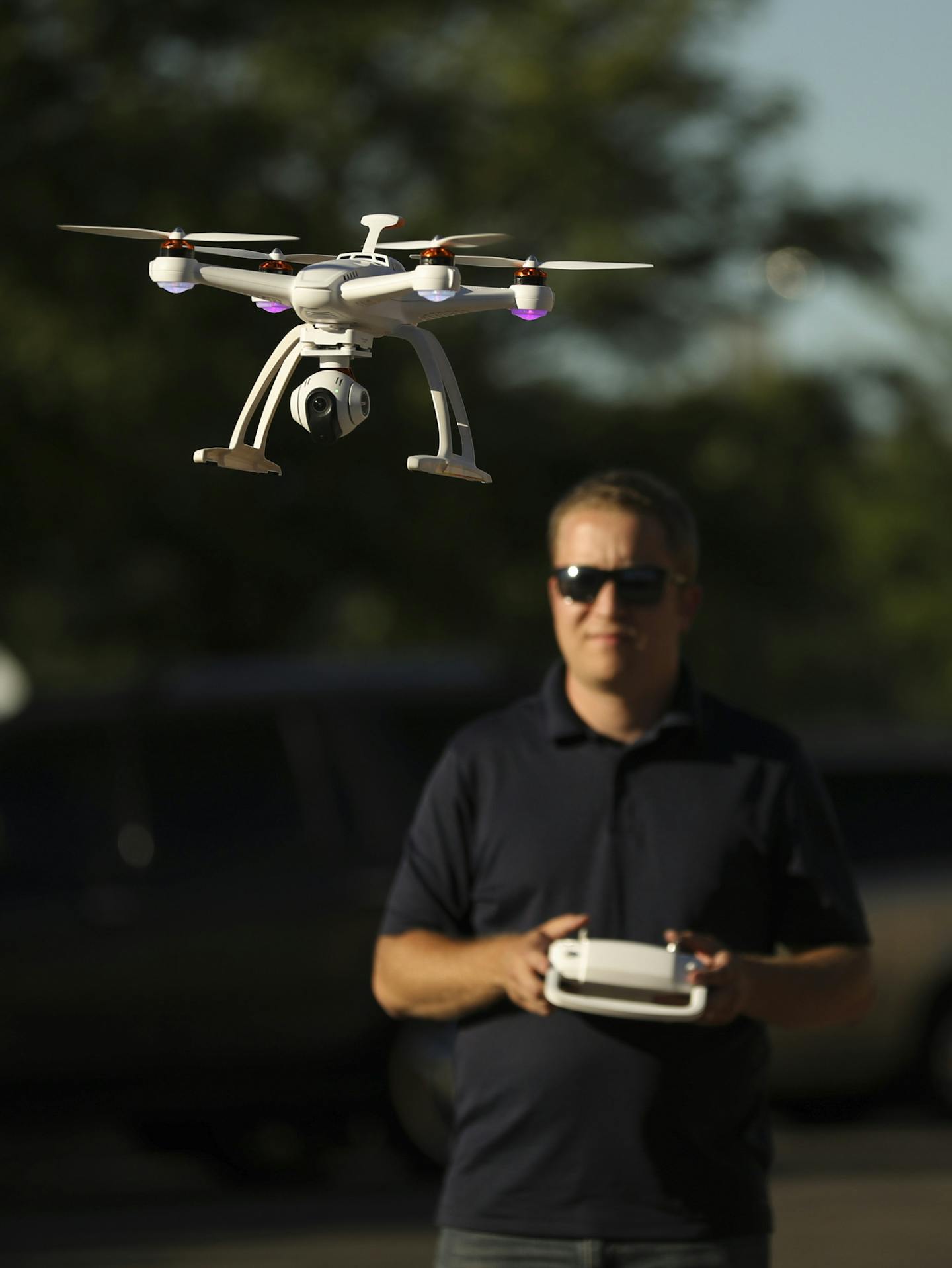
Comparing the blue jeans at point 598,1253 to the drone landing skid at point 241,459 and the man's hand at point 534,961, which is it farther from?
the drone landing skid at point 241,459

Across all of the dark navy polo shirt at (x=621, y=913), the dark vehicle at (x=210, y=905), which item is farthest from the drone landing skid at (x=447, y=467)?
the dark vehicle at (x=210, y=905)

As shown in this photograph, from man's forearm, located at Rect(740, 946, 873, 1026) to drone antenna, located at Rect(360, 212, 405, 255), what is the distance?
178cm

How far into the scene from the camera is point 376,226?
56.2 inches

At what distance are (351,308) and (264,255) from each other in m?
0.11

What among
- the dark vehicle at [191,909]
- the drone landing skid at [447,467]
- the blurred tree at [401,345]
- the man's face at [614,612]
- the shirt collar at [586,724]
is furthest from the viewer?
the blurred tree at [401,345]

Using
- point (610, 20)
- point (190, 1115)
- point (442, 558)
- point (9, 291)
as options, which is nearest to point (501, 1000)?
point (190, 1115)

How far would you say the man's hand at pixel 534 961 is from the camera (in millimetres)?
2945

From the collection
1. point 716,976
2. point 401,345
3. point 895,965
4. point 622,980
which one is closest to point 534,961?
point 622,980

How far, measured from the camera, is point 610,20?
2423 cm

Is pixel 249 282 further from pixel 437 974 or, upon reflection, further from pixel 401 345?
pixel 401 345

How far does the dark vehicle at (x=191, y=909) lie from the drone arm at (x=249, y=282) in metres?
7.12

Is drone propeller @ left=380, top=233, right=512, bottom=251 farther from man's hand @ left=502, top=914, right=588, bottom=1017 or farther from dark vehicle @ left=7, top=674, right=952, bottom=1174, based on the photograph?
dark vehicle @ left=7, top=674, right=952, bottom=1174

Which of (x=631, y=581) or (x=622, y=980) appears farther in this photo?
(x=631, y=581)

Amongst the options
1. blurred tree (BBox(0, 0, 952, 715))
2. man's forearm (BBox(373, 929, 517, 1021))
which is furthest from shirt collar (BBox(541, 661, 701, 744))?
blurred tree (BBox(0, 0, 952, 715))
